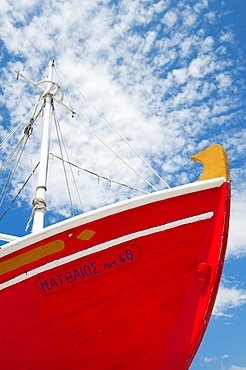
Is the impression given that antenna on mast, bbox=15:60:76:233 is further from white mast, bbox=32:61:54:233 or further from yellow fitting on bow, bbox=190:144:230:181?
Result: yellow fitting on bow, bbox=190:144:230:181

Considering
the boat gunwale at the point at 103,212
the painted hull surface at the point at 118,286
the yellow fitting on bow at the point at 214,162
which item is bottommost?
the painted hull surface at the point at 118,286

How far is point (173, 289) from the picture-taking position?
459 cm

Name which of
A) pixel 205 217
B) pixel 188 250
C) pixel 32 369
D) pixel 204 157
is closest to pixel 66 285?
pixel 32 369

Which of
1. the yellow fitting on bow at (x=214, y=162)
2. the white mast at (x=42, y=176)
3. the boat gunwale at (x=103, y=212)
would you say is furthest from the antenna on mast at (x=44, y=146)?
the yellow fitting on bow at (x=214, y=162)

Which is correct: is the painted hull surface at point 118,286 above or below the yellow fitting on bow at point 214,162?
below

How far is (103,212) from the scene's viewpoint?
15.1ft

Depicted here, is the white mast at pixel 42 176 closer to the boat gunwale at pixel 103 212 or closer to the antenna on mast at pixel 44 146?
the antenna on mast at pixel 44 146

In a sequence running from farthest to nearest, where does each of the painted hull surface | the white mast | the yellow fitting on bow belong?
1. the white mast
2. the yellow fitting on bow
3. the painted hull surface

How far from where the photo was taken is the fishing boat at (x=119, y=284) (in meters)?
4.50

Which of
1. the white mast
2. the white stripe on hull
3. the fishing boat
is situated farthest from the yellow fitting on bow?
the white mast

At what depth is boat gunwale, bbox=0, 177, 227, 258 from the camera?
4594 mm

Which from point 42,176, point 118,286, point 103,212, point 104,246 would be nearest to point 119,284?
point 118,286

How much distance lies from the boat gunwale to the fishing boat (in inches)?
0.6

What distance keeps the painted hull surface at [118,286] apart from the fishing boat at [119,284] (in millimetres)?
16
